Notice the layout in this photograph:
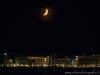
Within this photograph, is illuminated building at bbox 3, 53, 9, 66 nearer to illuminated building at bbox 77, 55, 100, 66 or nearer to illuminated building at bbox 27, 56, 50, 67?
illuminated building at bbox 27, 56, 50, 67

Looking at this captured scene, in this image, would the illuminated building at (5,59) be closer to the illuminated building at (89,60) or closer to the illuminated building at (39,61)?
the illuminated building at (39,61)

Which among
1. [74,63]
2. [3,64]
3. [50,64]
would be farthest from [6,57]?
[74,63]

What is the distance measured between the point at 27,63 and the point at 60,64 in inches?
276

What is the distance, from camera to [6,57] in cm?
7519

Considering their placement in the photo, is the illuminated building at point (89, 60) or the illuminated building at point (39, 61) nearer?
the illuminated building at point (89, 60)

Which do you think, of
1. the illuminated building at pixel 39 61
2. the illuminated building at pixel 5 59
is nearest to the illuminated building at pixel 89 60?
the illuminated building at pixel 39 61

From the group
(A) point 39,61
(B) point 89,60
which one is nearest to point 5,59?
(A) point 39,61

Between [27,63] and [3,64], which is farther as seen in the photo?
[27,63]

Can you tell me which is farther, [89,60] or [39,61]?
[39,61]

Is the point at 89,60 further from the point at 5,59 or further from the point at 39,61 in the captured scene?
the point at 5,59

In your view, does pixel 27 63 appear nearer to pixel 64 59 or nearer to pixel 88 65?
pixel 64 59

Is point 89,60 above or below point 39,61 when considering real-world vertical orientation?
above

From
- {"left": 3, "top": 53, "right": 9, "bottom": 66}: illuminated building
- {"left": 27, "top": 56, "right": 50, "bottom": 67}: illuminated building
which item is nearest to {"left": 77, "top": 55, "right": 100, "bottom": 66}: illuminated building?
{"left": 27, "top": 56, "right": 50, "bottom": 67}: illuminated building

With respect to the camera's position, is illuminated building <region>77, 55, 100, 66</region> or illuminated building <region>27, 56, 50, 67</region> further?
illuminated building <region>27, 56, 50, 67</region>
